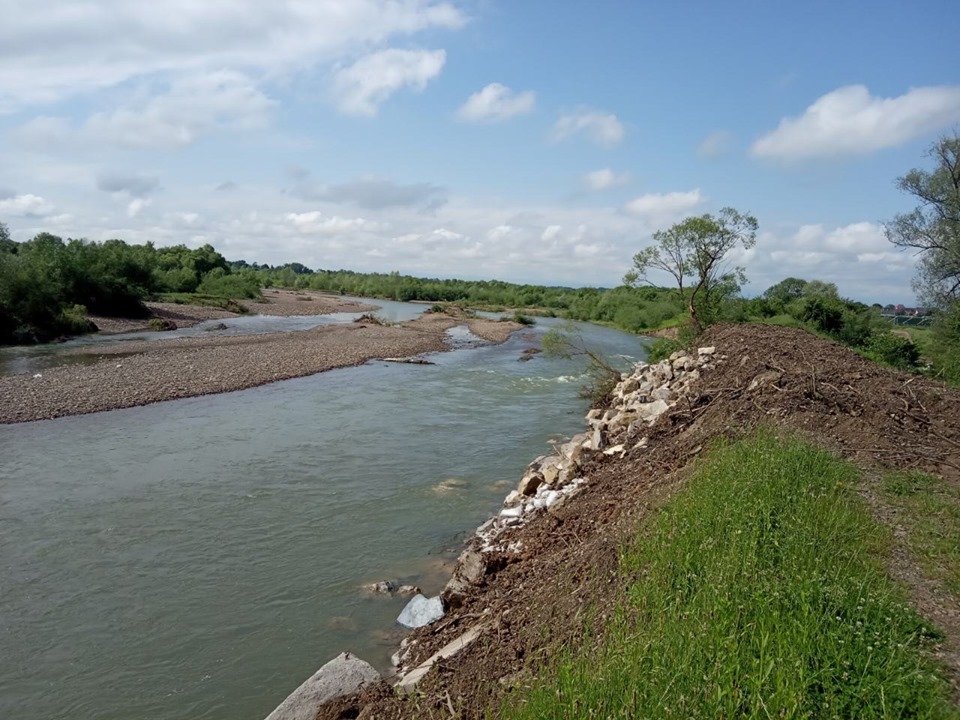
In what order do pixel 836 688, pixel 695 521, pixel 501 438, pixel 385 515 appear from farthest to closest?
pixel 501 438
pixel 385 515
pixel 695 521
pixel 836 688

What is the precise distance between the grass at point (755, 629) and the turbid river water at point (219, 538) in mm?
3703

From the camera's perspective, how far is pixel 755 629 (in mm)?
Answer: 3859

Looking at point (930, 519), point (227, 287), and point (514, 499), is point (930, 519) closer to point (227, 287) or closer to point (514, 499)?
point (514, 499)

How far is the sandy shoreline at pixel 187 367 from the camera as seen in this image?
62.3ft

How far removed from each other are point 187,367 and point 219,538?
1718 centimetres

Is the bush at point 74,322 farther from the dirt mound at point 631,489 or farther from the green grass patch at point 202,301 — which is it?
the dirt mound at point 631,489

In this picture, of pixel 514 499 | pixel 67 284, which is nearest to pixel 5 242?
pixel 67 284

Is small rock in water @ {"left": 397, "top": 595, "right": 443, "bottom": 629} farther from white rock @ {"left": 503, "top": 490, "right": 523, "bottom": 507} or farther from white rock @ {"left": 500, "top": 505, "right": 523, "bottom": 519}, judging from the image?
white rock @ {"left": 503, "top": 490, "right": 523, "bottom": 507}

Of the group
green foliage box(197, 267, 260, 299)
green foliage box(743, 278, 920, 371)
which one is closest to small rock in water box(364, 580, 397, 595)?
green foliage box(743, 278, 920, 371)

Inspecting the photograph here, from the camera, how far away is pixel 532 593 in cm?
605

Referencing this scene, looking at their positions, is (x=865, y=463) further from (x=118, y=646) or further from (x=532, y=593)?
(x=118, y=646)

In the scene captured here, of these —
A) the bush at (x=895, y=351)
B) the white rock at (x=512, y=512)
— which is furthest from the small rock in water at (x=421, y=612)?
the bush at (x=895, y=351)

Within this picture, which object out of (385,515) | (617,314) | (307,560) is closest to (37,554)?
(307,560)

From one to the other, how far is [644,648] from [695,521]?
6.63 ft
